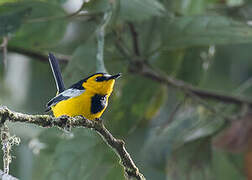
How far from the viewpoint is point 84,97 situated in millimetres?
2678

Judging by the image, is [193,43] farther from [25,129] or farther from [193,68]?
[25,129]

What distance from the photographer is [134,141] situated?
14.0ft

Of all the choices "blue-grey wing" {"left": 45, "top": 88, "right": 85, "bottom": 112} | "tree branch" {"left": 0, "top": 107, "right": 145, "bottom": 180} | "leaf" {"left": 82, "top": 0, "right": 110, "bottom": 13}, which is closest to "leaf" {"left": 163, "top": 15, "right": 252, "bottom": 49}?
"leaf" {"left": 82, "top": 0, "right": 110, "bottom": 13}

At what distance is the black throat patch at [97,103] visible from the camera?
2.61m

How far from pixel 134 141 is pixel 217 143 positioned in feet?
2.78

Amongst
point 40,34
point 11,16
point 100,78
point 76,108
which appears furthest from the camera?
point 40,34

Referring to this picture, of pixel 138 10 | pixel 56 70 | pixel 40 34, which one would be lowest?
pixel 40 34

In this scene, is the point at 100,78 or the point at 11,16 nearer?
the point at 100,78

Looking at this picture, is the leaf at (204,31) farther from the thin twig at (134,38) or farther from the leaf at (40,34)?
the leaf at (40,34)

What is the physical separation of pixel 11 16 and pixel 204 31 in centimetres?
118

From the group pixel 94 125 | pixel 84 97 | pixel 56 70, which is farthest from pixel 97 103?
pixel 94 125

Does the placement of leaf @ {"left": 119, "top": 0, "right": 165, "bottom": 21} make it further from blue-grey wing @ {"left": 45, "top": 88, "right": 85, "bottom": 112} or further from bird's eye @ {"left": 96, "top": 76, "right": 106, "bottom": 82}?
blue-grey wing @ {"left": 45, "top": 88, "right": 85, "bottom": 112}

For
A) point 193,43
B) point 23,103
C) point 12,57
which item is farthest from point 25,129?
point 193,43

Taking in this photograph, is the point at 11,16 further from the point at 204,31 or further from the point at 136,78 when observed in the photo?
the point at 204,31
